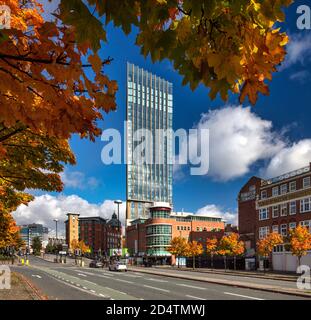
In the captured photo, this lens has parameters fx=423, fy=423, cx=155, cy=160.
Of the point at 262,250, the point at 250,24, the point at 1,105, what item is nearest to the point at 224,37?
the point at 250,24

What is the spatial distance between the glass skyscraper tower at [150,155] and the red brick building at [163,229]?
59.9m

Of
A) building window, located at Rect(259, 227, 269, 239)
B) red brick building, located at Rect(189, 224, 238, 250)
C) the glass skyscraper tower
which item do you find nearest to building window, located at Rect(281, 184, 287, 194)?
building window, located at Rect(259, 227, 269, 239)

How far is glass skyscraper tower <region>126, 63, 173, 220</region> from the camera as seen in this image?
185750 millimetres

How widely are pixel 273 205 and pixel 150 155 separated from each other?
130 meters

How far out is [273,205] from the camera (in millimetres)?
62906

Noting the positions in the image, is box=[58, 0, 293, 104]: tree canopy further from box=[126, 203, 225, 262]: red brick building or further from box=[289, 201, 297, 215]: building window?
box=[126, 203, 225, 262]: red brick building

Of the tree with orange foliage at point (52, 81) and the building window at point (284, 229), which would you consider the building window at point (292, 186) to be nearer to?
the building window at point (284, 229)

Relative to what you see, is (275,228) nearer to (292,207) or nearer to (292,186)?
(292,207)

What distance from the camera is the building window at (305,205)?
54.4m

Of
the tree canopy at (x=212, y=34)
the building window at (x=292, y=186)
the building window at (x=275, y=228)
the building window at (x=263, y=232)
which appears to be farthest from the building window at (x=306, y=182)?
the tree canopy at (x=212, y=34)

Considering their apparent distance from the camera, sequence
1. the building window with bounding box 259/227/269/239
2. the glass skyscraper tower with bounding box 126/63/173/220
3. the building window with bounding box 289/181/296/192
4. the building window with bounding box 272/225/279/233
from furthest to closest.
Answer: the glass skyscraper tower with bounding box 126/63/173/220
the building window with bounding box 259/227/269/239
the building window with bounding box 272/225/279/233
the building window with bounding box 289/181/296/192

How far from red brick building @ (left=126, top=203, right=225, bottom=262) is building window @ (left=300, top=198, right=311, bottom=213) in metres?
57.6
